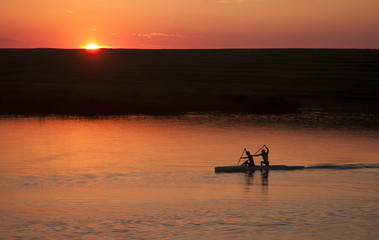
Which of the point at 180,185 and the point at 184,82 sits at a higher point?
the point at 184,82

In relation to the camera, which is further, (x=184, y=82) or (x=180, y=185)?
(x=184, y=82)

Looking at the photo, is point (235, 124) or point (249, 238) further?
point (235, 124)

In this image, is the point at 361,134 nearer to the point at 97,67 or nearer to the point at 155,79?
the point at 155,79

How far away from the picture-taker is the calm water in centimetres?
2384

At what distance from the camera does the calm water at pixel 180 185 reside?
23.8 metres

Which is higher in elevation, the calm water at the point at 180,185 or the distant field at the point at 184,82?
the distant field at the point at 184,82

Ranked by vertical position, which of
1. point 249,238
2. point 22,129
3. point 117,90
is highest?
point 117,90

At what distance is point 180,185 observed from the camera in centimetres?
3161

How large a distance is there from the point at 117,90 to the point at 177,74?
26641 millimetres

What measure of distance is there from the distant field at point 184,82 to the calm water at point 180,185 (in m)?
17.9

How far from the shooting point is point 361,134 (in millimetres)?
53406

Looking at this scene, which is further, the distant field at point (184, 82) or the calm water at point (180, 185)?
the distant field at point (184, 82)

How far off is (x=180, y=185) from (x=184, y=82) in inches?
2623

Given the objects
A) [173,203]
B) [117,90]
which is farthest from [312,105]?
[173,203]
